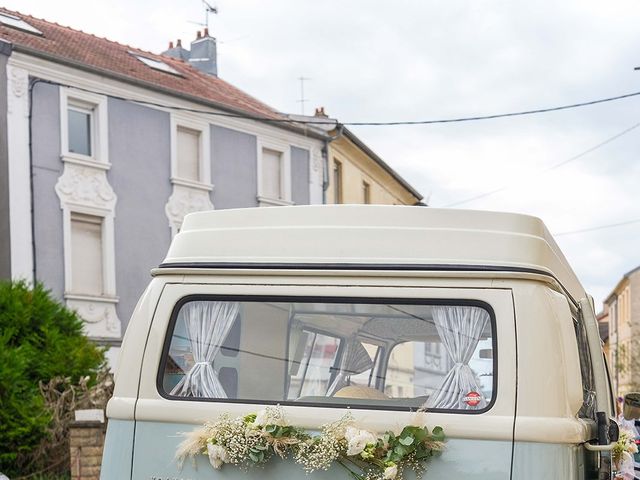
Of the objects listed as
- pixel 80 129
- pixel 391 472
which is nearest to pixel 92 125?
pixel 80 129

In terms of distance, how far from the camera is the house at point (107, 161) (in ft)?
74.5

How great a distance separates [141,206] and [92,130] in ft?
7.31

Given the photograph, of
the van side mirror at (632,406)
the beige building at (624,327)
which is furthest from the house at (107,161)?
the beige building at (624,327)

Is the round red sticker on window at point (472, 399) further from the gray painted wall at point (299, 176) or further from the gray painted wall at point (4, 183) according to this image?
the gray painted wall at point (299, 176)

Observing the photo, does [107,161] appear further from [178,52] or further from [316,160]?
[178,52]

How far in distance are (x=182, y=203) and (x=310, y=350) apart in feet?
71.7

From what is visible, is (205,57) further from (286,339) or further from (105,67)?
(286,339)

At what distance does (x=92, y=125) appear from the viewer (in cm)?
2472

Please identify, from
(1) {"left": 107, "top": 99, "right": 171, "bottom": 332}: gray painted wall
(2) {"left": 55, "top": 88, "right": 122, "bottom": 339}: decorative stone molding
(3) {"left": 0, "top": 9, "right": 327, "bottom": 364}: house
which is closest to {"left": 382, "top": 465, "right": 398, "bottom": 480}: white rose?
(3) {"left": 0, "top": 9, "right": 327, "bottom": 364}: house

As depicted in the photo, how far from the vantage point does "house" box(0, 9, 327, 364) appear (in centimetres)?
2272

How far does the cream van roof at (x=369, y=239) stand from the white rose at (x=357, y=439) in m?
0.76

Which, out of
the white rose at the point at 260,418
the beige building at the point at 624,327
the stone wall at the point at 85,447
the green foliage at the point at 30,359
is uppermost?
the white rose at the point at 260,418

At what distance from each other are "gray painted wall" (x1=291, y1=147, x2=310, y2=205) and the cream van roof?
24.9 metres

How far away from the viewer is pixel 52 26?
27.4 meters
